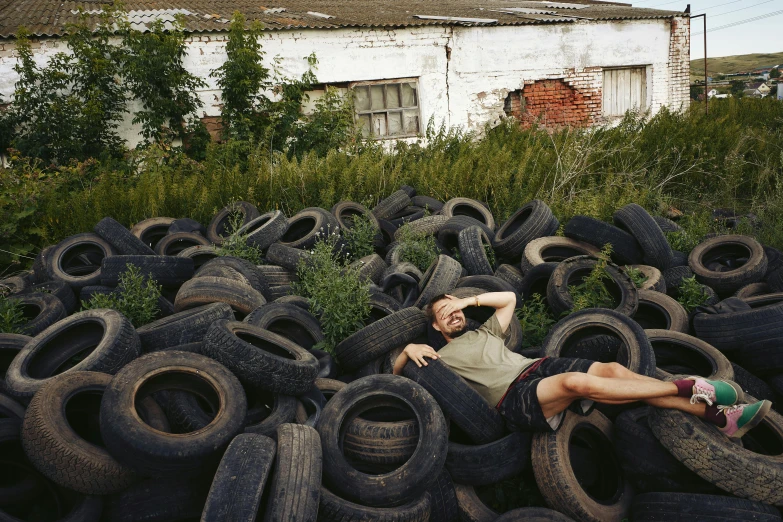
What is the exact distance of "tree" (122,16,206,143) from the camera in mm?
10547

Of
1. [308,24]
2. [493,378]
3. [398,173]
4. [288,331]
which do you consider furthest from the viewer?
[308,24]

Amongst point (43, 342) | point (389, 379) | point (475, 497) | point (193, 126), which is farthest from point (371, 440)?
point (193, 126)

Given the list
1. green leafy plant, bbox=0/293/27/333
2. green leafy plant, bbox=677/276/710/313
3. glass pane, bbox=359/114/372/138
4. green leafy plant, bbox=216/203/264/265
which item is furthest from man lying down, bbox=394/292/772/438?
glass pane, bbox=359/114/372/138

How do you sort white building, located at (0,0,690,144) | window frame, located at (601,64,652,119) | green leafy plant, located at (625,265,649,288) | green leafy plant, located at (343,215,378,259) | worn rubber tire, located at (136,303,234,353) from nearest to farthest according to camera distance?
worn rubber tire, located at (136,303,234,353) < green leafy plant, located at (625,265,649,288) < green leafy plant, located at (343,215,378,259) < white building, located at (0,0,690,144) < window frame, located at (601,64,652,119)

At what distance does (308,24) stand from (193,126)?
3.44 metres

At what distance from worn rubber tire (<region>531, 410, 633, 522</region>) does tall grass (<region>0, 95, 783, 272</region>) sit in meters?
4.30

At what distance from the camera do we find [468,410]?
3.54 meters

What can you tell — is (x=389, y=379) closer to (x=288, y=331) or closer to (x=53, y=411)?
(x=288, y=331)

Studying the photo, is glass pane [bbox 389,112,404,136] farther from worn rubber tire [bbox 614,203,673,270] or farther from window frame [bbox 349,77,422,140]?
worn rubber tire [bbox 614,203,673,270]

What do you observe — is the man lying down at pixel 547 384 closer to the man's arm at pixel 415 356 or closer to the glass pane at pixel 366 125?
the man's arm at pixel 415 356

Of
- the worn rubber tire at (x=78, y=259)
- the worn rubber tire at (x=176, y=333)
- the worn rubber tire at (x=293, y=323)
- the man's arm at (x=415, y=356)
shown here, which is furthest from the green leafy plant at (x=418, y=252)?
the worn rubber tire at (x=78, y=259)

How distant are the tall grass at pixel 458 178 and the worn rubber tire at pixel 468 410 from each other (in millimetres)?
4541

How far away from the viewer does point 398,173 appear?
9406mm

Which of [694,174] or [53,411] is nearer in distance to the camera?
[53,411]
